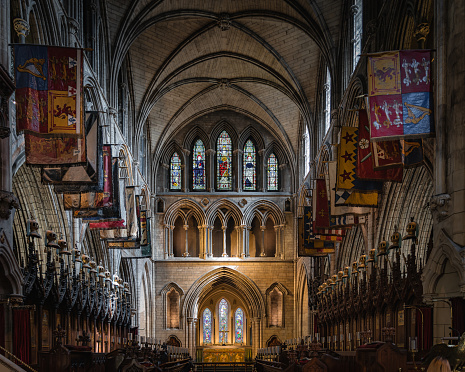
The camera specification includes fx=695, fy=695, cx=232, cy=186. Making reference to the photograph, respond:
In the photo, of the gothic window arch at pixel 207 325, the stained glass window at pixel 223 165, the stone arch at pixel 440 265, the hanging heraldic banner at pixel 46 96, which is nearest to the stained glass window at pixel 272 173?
the stained glass window at pixel 223 165

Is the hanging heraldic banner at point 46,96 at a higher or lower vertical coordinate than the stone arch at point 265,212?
higher

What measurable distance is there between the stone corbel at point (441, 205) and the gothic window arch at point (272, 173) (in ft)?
97.2

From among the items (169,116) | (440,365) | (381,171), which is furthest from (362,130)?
(169,116)

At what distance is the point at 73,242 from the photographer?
2292 centimetres

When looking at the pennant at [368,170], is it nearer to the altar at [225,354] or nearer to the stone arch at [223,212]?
the stone arch at [223,212]

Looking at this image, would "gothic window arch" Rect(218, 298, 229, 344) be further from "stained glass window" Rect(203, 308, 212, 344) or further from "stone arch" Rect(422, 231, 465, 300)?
"stone arch" Rect(422, 231, 465, 300)

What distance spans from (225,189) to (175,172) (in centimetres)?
329

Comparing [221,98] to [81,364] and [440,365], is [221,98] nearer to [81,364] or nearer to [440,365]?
→ [81,364]

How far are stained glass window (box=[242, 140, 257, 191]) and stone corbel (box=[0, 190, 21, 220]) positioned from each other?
1181 inches

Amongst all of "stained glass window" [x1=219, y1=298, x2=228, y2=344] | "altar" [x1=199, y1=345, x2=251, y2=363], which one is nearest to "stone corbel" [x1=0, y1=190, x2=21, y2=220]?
"altar" [x1=199, y1=345, x2=251, y2=363]

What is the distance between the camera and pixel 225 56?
35.5m

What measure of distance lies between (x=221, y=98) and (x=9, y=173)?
28815mm

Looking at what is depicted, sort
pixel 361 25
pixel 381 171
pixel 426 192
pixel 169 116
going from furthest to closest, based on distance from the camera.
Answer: pixel 169 116, pixel 361 25, pixel 426 192, pixel 381 171

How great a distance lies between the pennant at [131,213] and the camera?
83.4 ft
